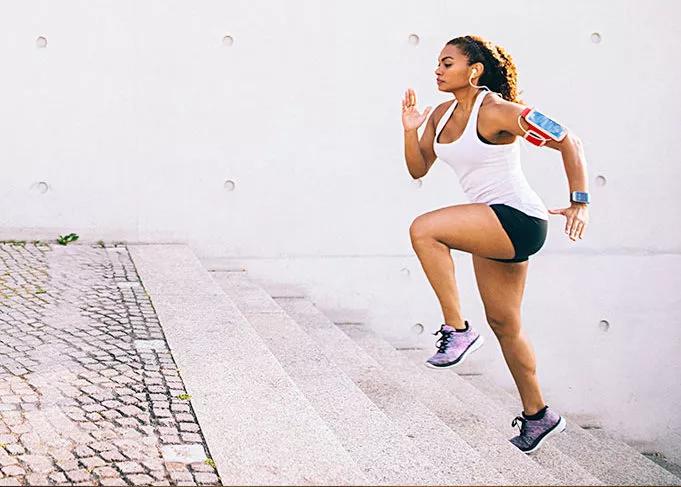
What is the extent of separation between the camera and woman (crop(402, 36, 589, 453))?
4.41m

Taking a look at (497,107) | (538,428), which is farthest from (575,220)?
(538,428)

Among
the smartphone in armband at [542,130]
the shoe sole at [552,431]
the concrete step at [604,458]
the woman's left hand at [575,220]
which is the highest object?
the smartphone in armband at [542,130]

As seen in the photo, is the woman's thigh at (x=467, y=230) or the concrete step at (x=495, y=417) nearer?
the woman's thigh at (x=467, y=230)

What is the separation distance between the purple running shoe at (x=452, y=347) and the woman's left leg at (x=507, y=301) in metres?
0.29

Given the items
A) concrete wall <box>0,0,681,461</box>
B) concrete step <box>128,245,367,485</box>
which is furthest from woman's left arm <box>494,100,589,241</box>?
concrete wall <box>0,0,681,461</box>

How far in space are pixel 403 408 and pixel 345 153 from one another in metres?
3.56

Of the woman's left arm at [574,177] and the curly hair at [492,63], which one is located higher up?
the curly hair at [492,63]

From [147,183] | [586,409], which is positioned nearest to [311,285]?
[147,183]

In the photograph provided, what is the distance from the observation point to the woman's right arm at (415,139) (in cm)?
473

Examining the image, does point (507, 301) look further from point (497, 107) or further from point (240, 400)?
point (240, 400)

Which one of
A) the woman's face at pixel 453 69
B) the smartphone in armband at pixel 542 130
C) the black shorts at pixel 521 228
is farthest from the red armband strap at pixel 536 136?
the woman's face at pixel 453 69

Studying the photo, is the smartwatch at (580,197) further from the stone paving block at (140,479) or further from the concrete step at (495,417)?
the stone paving block at (140,479)

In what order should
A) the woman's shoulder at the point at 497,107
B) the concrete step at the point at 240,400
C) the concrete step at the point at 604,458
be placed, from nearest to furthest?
1. the concrete step at the point at 240,400
2. the woman's shoulder at the point at 497,107
3. the concrete step at the point at 604,458

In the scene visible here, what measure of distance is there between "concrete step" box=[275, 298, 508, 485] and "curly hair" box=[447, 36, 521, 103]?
1572 mm
